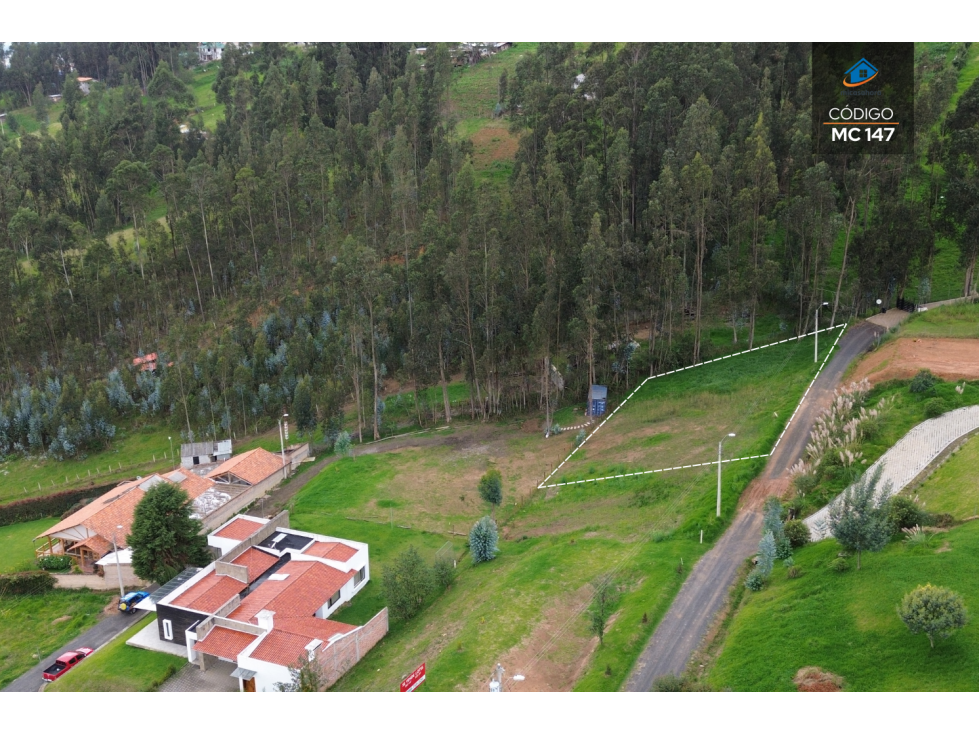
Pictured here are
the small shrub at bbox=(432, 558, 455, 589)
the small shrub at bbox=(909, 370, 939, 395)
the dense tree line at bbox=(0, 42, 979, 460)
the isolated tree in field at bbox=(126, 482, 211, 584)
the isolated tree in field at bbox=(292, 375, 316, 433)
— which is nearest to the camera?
the small shrub at bbox=(432, 558, 455, 589)

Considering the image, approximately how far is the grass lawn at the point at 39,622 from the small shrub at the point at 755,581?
32039mm

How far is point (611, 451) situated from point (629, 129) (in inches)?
1565

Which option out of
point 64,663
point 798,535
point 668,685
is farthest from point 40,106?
point 668,685

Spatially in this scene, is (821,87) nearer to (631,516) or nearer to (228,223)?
(631,516)

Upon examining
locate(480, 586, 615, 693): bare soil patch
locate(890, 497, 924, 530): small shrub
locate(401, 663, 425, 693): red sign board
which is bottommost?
locate(480, 586, 615, 693): bare soil patch

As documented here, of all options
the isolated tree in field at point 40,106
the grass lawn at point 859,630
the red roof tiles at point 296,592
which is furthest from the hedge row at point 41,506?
the isolated tree in field at point 40,106

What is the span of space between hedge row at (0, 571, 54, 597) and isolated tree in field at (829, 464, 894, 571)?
42017 mm

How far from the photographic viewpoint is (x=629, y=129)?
81.9 meters

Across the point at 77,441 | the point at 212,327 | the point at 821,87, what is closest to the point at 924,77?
the point at 821,87

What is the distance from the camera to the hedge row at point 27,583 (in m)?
47.5

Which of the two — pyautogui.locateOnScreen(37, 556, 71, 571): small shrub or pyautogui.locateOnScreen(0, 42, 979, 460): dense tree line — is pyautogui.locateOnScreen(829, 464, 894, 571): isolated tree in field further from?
pyautogui.locateOnScreen(37, 556, 71, 571): small shrub

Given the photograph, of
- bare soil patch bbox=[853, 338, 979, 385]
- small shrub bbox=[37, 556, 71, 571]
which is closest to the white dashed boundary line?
bare soil patch bbox=[853, 338, 979, 385]

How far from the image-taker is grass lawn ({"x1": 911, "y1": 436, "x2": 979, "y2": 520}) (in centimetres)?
3434

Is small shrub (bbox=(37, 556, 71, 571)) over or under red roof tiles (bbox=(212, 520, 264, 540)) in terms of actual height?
under
